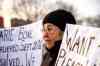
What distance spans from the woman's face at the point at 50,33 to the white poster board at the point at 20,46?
47 millimetres

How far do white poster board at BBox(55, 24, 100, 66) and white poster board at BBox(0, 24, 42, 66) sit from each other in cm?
18

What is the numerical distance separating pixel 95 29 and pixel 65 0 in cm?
27

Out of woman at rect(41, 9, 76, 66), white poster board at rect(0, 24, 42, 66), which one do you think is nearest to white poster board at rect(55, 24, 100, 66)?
woman at rect(41, 9, 76, 66)

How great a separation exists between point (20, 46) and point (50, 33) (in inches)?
8.4

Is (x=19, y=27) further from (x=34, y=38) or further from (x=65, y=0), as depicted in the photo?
(x=65, y=0)

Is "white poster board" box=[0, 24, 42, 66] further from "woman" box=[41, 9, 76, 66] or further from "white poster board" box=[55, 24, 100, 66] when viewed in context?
"white poster board" box=[55, 24, 100, 66]

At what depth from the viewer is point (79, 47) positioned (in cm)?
156

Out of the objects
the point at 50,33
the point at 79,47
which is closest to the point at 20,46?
the point at 50,33

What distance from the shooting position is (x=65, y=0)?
1679 mm

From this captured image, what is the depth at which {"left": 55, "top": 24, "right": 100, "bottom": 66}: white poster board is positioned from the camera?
1.49 m

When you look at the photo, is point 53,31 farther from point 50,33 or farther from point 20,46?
point 20,46

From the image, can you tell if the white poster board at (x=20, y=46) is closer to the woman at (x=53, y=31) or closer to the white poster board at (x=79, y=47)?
the woman at (x=53, y=31)

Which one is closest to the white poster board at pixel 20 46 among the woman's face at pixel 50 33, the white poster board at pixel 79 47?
the woman's face at pixel 50 33

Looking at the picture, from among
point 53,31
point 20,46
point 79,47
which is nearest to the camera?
point 79,47
